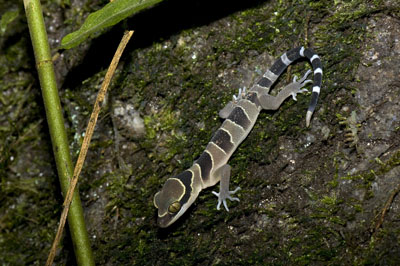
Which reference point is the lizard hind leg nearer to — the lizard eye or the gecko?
the gecko

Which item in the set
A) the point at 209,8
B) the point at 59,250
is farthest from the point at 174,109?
the point at 59,250

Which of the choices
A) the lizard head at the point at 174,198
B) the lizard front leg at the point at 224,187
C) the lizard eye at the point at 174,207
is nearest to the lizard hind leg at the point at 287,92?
the lizard front leg at the point at 224,187

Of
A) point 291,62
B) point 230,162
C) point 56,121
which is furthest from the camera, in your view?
point 230,162

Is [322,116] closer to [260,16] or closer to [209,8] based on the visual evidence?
[260,16]

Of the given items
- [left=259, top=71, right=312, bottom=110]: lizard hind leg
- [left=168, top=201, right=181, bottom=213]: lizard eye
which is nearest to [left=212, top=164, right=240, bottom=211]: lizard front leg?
[left=168, top=201, right=181, bottom=213]: lizard eye

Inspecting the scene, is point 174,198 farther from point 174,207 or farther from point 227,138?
point 227,138

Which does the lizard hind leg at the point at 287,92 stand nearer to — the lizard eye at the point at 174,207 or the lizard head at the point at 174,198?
the lizard head at the point at 174,198

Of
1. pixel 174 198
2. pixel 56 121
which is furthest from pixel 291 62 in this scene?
pixel 56 121
